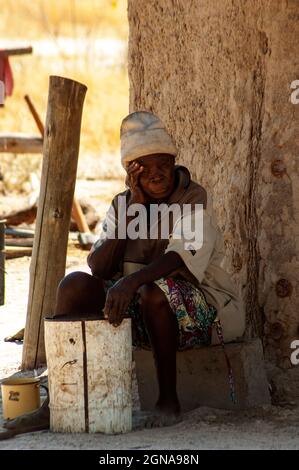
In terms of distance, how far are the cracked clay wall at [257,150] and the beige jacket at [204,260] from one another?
373mm

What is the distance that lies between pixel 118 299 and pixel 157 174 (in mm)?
585

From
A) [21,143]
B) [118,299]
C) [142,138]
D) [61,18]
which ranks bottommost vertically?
[118,299]

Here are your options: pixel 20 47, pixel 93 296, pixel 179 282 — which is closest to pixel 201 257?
pixel 179 282

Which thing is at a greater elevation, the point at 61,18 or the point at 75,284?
the point at 61,18

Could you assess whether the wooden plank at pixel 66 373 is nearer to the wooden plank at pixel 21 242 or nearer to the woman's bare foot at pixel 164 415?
the woman's bare foot at pixel 164 415

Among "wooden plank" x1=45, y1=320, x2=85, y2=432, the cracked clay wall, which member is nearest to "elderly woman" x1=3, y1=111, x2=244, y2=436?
"wooden plank" x1=45, y1=320, x2=85, y2=432

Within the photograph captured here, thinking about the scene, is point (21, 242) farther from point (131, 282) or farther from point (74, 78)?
point (74, 78)

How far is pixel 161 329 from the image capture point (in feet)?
13.2

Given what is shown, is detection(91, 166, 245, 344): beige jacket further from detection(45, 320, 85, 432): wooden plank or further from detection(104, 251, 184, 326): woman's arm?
detection(45, 320, 85, 432): wooden plank

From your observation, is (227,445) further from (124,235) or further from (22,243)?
(22,243)

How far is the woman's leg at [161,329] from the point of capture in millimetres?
4016

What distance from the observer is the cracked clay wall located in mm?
4734

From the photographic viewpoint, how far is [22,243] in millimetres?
10180

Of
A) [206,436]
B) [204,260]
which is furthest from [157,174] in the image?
[206,436]
